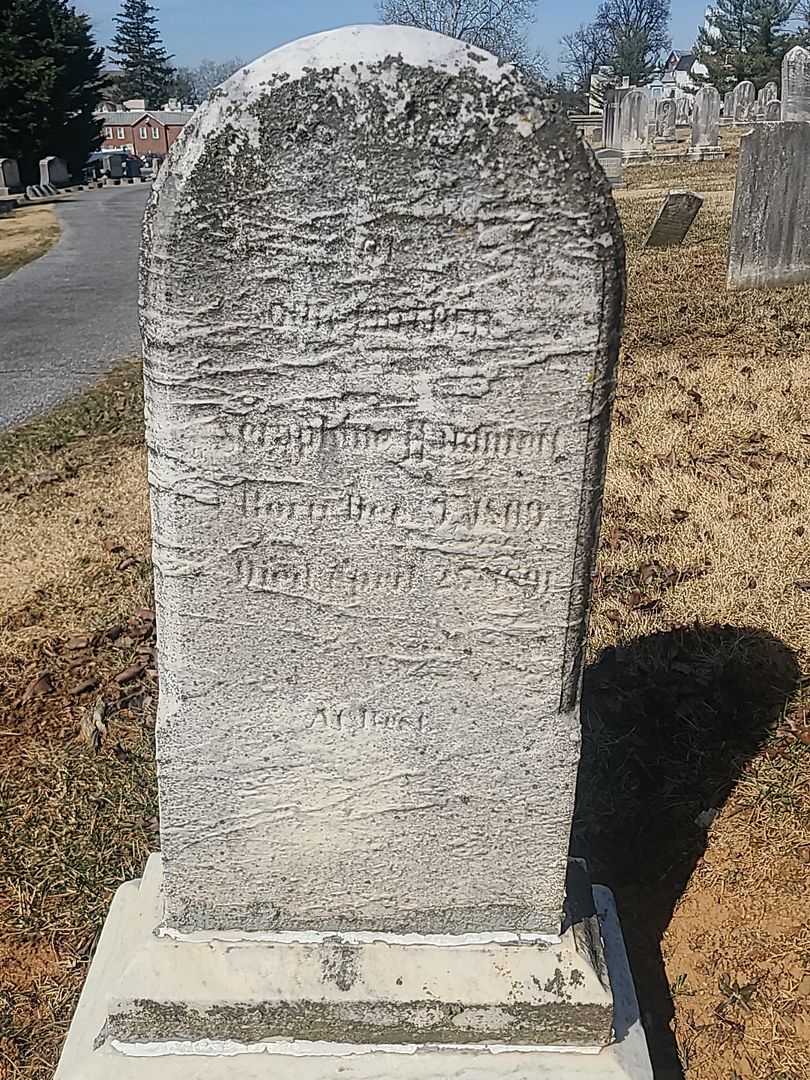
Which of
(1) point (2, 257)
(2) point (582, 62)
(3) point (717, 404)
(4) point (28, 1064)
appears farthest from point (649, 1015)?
(2) point (582, 62)

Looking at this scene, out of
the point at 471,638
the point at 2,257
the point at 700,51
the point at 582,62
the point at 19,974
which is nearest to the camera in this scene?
the point at 471,638

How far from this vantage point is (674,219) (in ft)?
39.5

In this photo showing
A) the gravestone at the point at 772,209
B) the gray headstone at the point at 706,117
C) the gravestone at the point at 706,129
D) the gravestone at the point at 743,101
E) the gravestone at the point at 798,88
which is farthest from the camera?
the gravestone at the point at 743,101

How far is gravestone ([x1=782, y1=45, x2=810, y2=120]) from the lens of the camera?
16234 mm

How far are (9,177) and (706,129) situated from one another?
733 inches

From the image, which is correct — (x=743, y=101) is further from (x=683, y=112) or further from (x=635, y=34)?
(x=635, y=34)

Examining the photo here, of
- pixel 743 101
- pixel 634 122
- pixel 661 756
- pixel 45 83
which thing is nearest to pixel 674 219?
pixel 661 756

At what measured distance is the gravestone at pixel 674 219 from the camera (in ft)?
38.9

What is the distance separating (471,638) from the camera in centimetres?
201

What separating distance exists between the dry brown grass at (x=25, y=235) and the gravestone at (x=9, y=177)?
2.36 meters

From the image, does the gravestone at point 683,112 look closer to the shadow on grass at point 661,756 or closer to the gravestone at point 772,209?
the gravestone at point 772,209

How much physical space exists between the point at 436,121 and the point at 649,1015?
222 cm

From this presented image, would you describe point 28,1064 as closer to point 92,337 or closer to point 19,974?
point 19,974

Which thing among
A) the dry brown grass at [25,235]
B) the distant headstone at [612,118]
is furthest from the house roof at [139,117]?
the dry brown grass at [25,235]
